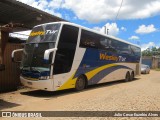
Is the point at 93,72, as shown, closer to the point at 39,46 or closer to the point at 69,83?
the point at 69,83

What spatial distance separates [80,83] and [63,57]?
7.91ft

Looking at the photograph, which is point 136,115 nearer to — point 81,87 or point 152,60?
point 81,87

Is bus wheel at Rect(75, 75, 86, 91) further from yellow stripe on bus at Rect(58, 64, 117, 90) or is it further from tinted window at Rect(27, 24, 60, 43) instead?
tinted window at Rect(27, 24, 60, 43)

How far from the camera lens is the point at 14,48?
14.4 metres

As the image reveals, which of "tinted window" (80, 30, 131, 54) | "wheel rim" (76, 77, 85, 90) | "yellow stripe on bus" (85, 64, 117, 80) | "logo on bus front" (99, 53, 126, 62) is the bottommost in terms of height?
"wheel rim" (76, 77, 85, 90)

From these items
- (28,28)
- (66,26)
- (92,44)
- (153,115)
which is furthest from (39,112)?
(28,28)

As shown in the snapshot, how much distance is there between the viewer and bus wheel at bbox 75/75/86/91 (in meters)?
14.5

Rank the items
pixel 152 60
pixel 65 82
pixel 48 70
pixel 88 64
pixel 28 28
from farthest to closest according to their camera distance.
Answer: pixel 152 60, pixel 28 28, pixel 88 64, pixel 65 82, pixel 48 70

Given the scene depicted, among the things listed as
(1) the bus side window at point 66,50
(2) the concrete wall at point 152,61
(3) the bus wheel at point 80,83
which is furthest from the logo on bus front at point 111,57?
(2) the concrete wall at point 152,61

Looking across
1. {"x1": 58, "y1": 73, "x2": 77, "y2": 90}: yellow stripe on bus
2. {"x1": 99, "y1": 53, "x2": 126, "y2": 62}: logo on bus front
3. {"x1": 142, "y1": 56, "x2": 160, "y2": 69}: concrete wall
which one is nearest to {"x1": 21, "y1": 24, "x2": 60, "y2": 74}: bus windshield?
{"x1": 58, "y1": 73, "x2": 77, "y2": 90}: yellow stripe on bus

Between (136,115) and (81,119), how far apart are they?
1.85 m

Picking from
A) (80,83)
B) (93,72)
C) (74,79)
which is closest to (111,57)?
(93,72)

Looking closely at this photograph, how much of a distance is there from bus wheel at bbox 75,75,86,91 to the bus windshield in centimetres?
278

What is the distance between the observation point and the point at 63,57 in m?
13.0
